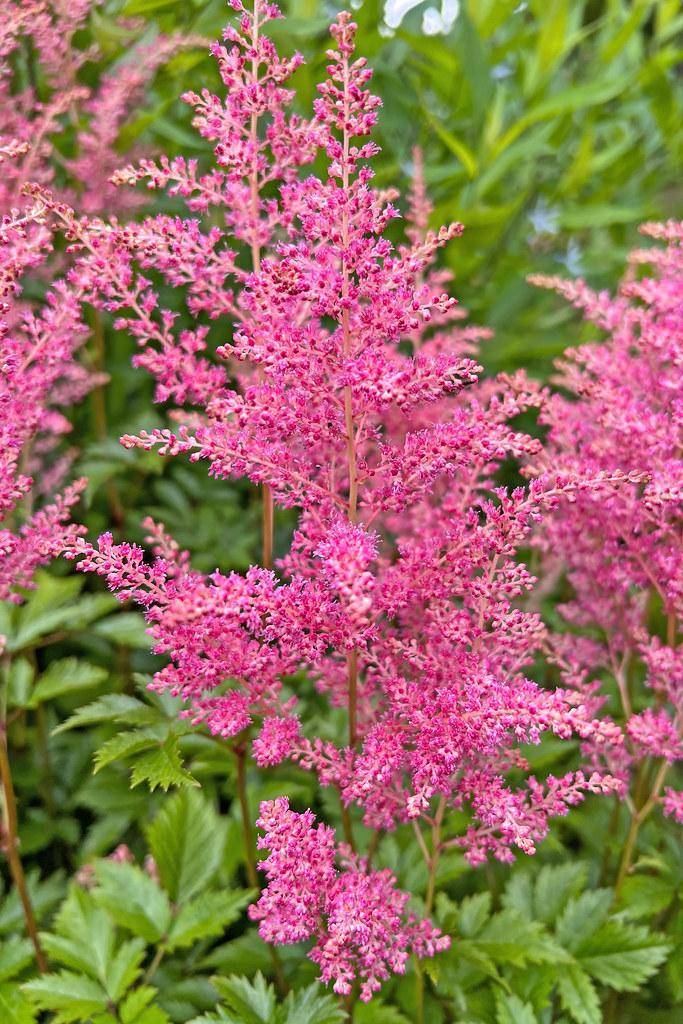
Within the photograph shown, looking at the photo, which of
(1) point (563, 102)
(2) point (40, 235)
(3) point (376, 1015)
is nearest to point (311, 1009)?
(3) point (376, 1015)

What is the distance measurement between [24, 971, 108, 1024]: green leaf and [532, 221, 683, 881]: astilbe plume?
1.03 meters

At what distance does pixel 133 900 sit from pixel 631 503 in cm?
130

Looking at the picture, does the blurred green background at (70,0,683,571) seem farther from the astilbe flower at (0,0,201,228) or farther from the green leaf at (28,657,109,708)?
the green leaf at (28,657,109,708)

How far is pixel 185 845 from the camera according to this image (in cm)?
187

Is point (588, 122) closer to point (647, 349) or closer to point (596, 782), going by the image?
point (647, 349)

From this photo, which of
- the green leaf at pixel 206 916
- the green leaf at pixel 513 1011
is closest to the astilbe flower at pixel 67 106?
the green leaf at pixel 206 916

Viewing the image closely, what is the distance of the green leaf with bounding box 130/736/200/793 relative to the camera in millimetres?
1326

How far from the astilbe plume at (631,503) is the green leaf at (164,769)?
78 centimetres

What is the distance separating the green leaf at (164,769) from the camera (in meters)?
1.33

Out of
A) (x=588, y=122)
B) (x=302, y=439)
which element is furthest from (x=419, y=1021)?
(x=588, y=122)

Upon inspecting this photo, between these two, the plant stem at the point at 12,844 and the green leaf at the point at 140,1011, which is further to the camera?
the plant stem at the point at 12,844

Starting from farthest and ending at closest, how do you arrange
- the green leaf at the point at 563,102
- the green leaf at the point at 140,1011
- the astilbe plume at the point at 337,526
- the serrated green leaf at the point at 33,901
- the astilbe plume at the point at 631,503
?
the green leaf at the point at 563,102
the serrated green leaf at the point at 33,901
the astilbe plume at the point at 631,503
the green leaf at the point at 140,1011
the astilbe plume at the point at 337,526

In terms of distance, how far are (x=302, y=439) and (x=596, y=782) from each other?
71 centimetres

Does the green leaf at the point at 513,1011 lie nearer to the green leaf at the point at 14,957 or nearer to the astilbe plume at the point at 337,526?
the astilbe plume at the point at 337,526
